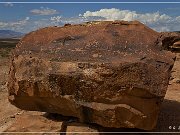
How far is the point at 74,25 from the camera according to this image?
8.80 metres

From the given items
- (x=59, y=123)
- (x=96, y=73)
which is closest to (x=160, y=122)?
(x=96, y=73)

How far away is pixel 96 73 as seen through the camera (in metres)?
6.96

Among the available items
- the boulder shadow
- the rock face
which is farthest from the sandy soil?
the rock face

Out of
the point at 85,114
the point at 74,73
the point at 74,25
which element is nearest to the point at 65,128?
the point at 85,114

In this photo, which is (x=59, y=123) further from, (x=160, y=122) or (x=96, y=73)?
(x=160, y=122)

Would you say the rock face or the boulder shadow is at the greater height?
the rock face

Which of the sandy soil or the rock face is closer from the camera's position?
the rock face

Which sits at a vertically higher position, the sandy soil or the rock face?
the rock face

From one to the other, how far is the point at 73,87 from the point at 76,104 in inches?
14.9

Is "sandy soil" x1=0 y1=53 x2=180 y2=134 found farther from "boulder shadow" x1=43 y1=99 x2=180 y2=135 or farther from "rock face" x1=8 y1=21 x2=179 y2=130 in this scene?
"rock face" x1=8 y1=21 x2=179 y2=130

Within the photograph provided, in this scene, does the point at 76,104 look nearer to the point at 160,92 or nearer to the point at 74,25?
the point at 160,92

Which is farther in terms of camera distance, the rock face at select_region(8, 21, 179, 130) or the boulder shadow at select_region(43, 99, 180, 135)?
the boulder shadow at select_region(43, 99, 180, 135)

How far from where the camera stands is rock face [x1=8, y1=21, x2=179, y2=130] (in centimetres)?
679

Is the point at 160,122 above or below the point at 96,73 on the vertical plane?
below
